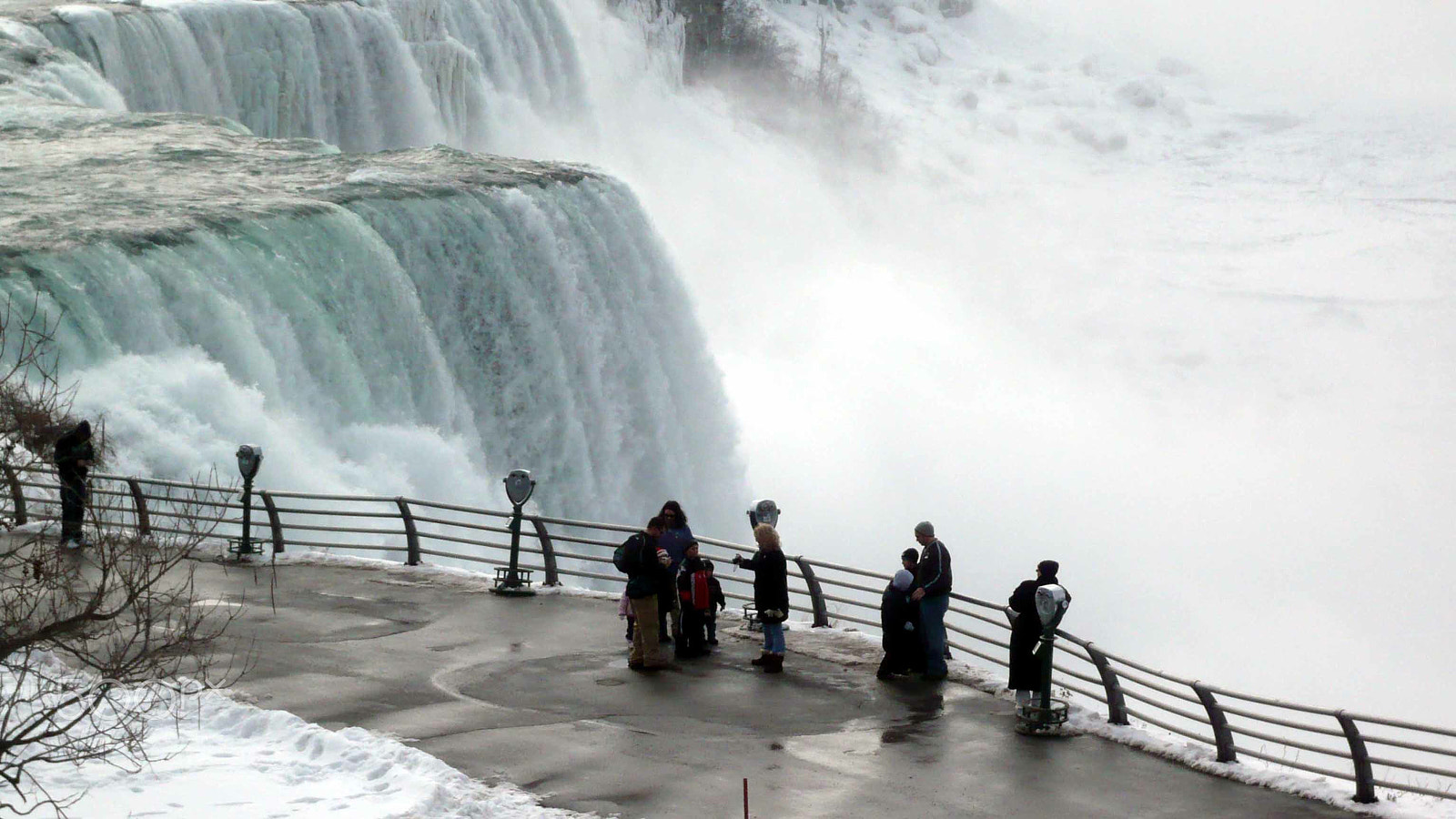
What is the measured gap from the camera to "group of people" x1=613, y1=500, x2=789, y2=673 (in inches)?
575

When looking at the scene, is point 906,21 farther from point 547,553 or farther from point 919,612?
point 919,612

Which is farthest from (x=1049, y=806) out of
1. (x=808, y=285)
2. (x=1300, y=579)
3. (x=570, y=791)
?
(x=808, y=285)

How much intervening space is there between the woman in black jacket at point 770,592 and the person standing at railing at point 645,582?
0.75m

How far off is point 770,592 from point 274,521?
7.41m

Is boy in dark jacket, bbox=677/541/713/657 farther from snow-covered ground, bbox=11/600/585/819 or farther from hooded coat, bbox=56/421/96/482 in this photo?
hooded coat, bbox=56/421/96/482

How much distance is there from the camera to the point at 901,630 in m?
14.6

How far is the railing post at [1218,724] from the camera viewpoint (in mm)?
12289

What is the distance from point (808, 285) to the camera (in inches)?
3019

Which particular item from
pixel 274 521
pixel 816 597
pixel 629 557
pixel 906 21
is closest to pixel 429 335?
pixel 274 521

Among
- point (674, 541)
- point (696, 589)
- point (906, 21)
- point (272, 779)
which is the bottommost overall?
point (272, 779)

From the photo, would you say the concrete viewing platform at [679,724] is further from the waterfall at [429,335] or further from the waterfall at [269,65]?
the waterfall at [269,65]

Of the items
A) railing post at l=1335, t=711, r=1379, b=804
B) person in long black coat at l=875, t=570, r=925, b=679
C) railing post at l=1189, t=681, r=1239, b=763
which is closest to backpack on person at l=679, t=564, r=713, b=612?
person in long black coat at l=875, t=570, r=925, b=679

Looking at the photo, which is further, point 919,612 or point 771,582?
point 771,582

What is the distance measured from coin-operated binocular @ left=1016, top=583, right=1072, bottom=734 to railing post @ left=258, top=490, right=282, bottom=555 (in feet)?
31.3
